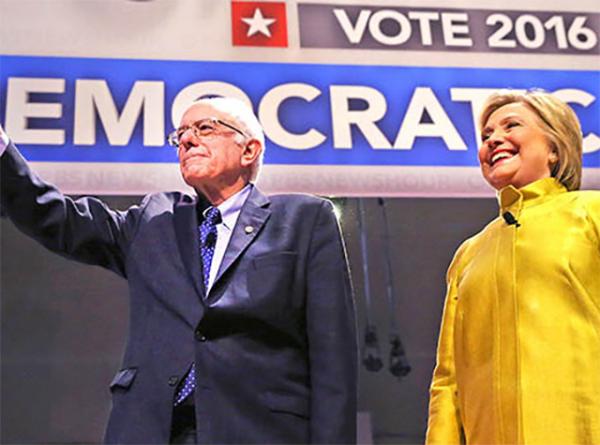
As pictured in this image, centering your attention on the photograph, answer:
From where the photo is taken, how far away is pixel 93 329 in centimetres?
367

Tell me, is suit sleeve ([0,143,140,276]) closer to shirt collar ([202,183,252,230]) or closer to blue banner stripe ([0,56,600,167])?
shirt collar ([202,183,252,230])

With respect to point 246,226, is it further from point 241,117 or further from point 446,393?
point 446,393

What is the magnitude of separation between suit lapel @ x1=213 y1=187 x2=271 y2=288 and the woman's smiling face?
0.46 m

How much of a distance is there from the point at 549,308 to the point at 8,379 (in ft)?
9.10

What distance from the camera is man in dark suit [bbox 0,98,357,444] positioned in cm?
164

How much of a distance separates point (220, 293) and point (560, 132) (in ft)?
2.47

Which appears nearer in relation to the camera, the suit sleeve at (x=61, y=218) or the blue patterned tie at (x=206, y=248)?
the blue patterned tie at (x=206, y=248)

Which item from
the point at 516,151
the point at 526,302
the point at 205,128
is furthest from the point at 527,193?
the point at 205,128

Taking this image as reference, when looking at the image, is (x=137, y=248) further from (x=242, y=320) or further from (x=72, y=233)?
(x=242, y=320)

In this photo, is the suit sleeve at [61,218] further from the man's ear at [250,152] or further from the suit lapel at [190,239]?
the man's ear at [250,152]

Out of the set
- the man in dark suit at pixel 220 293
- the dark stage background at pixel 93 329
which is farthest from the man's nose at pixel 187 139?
the dark stage background at pixel 93 329

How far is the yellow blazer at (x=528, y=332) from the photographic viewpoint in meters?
1.61

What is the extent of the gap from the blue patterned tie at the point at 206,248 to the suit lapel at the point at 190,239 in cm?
1

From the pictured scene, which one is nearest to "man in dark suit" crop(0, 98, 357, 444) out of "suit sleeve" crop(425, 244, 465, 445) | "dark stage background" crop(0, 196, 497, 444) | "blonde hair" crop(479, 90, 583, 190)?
"suit sleeve" crop(425, 244, 465, 445)
